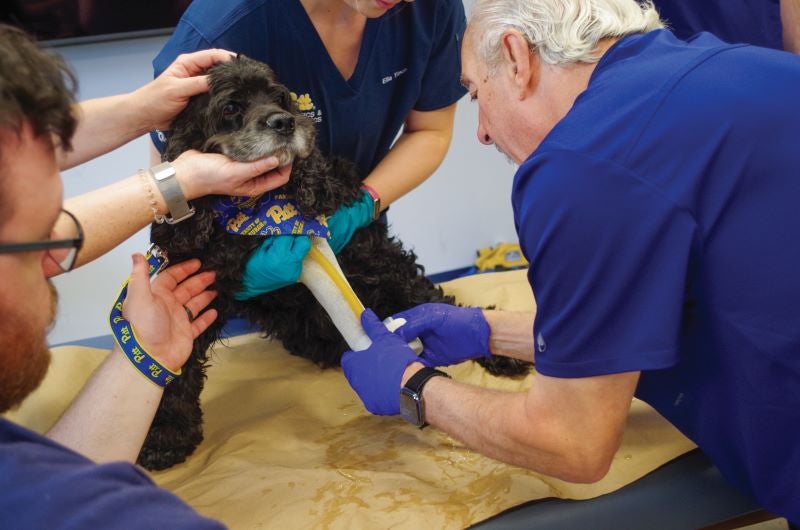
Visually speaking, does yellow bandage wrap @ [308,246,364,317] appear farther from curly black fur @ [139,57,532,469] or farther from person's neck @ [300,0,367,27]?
person's neck @ [300,0,367,27]

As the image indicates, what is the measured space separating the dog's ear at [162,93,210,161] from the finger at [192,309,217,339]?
351mm

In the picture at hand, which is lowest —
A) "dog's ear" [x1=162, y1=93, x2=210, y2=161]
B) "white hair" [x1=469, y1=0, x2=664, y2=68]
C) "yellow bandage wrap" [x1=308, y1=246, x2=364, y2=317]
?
"yellow bandage wrap" [x1=308, y1=246, x2=364, y2=317]

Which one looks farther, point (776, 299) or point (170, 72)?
point (170, 72)

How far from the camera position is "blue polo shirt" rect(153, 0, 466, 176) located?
1.73 metres

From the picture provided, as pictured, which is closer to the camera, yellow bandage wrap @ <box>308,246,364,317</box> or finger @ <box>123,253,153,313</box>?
finger @ <box>123,253,153,313</box>

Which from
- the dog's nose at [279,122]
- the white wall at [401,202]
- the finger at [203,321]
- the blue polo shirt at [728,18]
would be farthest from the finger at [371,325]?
the white wall at [401,202]

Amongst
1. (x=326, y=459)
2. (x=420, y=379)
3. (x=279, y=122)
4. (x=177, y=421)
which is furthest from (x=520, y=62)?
(x=177, y=421)

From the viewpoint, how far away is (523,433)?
4.28ft

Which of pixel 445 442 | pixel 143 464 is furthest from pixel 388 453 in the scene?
pixel 143 464

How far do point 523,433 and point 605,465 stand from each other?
15 centimetres

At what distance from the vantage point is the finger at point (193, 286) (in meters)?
1.61

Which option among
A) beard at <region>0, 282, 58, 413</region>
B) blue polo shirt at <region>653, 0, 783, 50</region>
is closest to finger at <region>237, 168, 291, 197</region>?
beard at <region>0, 282, 58, 413</region>

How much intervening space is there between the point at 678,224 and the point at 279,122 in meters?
0.85

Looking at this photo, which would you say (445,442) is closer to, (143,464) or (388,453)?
(388,453)
